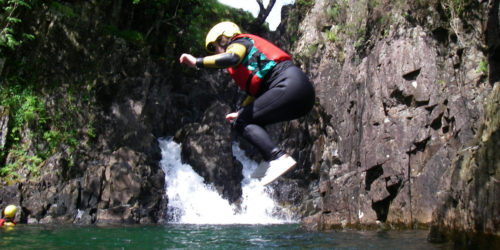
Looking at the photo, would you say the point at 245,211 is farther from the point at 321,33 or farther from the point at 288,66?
the point at 288,66

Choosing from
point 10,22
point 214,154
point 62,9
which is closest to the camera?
point 10,22

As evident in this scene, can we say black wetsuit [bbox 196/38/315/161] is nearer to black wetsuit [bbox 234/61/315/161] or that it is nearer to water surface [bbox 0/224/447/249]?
black wetsuit [bbox 234/61/315/161]

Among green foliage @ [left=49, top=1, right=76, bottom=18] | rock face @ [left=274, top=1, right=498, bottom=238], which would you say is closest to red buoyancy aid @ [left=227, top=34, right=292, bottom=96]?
rock face @ [left=274, top=1, right=498, bottom=238]

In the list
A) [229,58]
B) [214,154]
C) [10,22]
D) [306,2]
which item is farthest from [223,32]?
[10,22]

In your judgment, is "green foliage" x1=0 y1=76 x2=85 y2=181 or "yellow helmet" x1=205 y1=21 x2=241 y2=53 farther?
"green foliage" x1=0 y1=76 x2=85 y2=181

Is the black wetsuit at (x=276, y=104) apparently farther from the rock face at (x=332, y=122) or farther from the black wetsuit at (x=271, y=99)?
the rock face at (x=332, y=122)

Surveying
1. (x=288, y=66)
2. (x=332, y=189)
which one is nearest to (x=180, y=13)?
(x=332, y=189)

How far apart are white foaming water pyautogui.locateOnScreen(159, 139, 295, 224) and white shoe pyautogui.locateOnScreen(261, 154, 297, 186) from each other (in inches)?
482

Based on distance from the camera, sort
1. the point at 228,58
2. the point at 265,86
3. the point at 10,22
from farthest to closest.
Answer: the point at 10,22, the point at 265,86, the point at 228,58

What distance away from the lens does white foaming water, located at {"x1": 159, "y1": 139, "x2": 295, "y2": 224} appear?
16.6 meters

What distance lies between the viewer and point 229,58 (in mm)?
3797

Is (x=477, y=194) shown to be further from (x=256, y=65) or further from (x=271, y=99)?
(x=256, y=65)

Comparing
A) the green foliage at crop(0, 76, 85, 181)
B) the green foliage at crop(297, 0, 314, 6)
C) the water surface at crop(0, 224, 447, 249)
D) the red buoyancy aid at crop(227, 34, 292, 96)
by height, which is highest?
the green foliage at crop(297, 0, 314, 6)

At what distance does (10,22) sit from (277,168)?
17.6 meters
